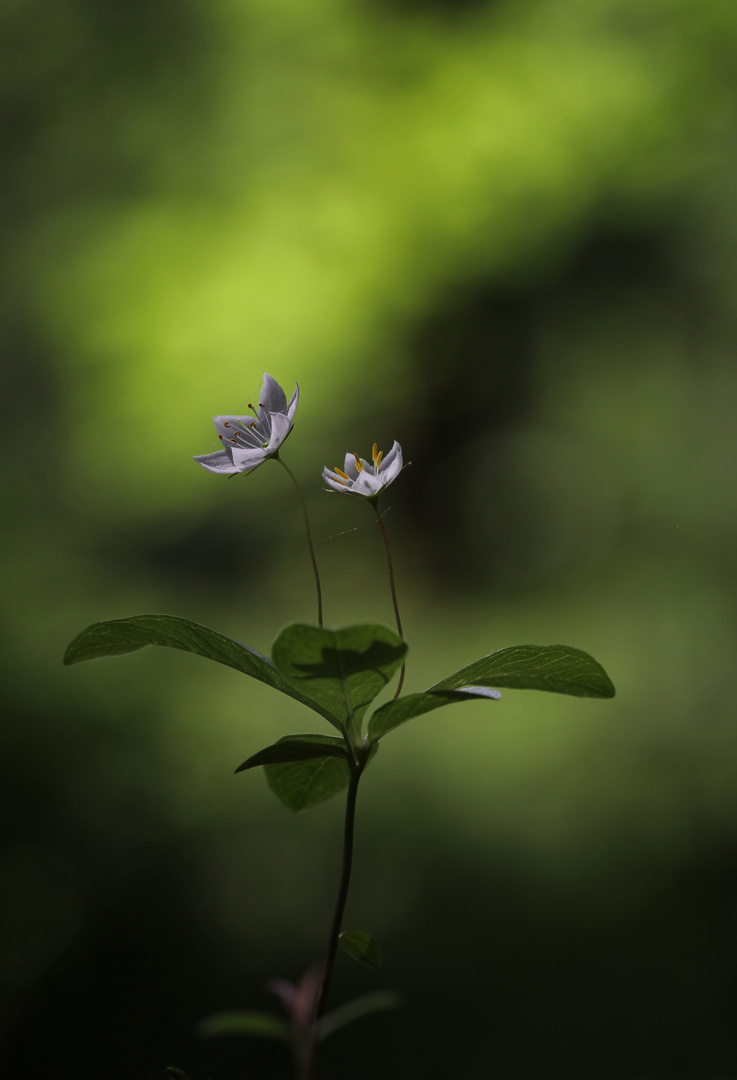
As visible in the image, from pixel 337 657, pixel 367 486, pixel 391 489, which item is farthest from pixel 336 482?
pixel 391 489

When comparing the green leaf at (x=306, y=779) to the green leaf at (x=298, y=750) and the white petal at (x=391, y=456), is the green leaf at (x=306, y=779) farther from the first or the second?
the white petal at (x=391, y=456)

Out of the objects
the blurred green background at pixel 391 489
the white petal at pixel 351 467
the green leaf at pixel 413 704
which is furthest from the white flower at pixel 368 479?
the blurred green background at pixel 391 489

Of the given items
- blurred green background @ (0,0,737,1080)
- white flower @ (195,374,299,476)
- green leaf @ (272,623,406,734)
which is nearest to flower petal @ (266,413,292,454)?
white flower @ (195,374,299,476)

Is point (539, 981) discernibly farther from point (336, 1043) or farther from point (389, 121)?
point (389, 121)

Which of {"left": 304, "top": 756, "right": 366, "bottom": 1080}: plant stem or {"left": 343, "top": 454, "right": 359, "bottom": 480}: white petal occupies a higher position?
{"left": 343, "top": 454, "right": 359, "bottom": 480}: white petal

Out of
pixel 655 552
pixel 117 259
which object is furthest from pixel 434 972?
pixel 117 259

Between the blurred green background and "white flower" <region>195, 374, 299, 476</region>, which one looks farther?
the blurred green background

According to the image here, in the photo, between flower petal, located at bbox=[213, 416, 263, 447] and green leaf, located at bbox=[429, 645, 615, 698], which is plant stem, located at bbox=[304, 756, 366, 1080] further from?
flower petal, located at bbox=[213, 416, 263, 447]
